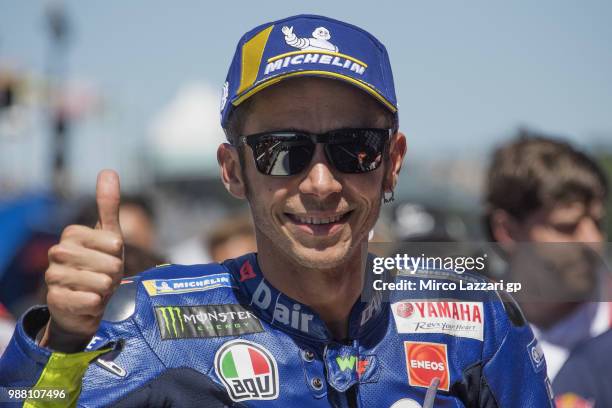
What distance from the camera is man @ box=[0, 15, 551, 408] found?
2.03 metres

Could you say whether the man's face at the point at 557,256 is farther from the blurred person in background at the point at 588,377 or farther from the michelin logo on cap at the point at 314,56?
the michelin logo on cap at the point at 314,56

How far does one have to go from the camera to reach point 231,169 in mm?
2240

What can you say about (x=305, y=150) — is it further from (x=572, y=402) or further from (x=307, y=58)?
(x=572, y=402)

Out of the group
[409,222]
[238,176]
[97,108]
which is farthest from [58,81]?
[97,108]

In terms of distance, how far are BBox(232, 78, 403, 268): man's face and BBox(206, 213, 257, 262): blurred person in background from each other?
131 inches

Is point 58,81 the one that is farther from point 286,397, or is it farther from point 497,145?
point 286,397

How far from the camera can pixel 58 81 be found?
1873 cm

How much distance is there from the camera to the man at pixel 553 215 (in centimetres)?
332

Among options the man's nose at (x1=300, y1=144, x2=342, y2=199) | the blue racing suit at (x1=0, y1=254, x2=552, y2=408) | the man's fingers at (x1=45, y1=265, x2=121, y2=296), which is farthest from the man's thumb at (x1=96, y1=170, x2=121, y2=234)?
the man's nose at (x1=300, y1=144, x2=342, y2=199)

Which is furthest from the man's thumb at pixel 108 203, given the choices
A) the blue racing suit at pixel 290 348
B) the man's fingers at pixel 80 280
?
the blue racing suit at pixel 290 348

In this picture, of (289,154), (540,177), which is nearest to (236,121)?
(289,154)

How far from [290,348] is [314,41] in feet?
2.53

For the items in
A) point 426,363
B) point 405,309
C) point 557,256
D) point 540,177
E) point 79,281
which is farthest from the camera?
point 540,177

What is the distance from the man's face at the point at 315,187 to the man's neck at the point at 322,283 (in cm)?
7
